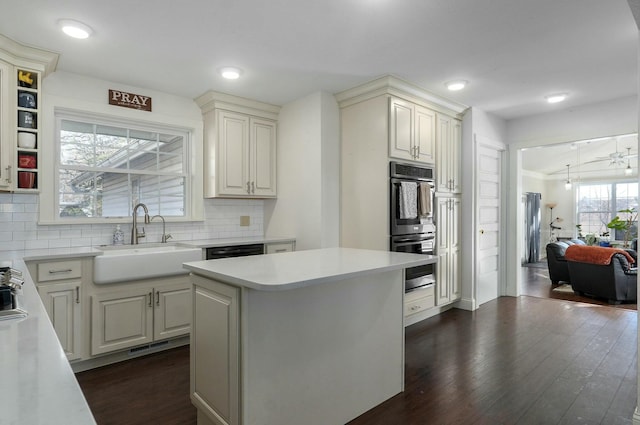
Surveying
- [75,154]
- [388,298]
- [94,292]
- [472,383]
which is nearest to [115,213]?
[75,154]

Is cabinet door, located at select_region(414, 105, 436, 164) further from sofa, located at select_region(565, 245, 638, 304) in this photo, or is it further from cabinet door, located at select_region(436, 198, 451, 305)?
sofa, located at select_region(565, 245, 638, 304)

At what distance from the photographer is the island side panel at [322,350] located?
1.72 metres

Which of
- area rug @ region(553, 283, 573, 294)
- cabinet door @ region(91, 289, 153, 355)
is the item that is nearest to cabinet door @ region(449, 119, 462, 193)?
area rug @ region(553, 283, 573, 294)

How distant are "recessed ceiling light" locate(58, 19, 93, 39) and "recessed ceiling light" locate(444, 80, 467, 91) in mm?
3064

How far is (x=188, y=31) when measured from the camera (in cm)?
251

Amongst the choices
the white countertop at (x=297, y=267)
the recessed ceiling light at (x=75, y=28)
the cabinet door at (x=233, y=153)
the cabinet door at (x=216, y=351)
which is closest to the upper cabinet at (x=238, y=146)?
the cabinet door at (x=233, y=153)

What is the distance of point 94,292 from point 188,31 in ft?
6.79

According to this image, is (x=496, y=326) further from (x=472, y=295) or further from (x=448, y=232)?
(x=448, y=232)

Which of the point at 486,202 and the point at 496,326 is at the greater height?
the point at 486,202

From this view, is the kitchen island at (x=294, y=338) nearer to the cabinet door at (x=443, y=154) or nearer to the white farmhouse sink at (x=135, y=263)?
the white farmhouse sink at (x=135, y=263)

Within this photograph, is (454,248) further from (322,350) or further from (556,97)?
(322,350)

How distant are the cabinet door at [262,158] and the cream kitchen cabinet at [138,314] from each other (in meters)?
1.39

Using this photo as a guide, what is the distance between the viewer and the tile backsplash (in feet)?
9.58

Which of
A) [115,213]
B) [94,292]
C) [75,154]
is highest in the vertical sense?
[75,154]
